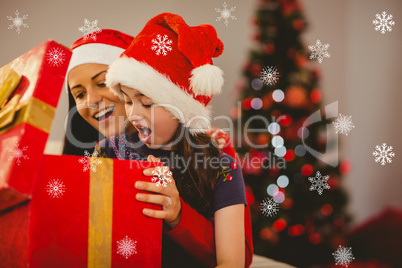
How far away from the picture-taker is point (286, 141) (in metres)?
1.58

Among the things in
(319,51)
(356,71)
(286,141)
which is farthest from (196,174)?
(356,71)

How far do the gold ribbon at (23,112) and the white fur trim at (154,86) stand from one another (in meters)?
0.28

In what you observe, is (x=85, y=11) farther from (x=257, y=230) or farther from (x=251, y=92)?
(x=257, y=230)

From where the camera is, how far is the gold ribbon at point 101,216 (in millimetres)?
693

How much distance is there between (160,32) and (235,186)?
0.53 meters

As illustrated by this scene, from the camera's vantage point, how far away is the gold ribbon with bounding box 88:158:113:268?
2.27ft

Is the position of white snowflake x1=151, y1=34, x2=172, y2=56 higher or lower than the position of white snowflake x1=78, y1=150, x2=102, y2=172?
higher

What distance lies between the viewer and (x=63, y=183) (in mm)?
666

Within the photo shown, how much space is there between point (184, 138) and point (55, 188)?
0.44m
